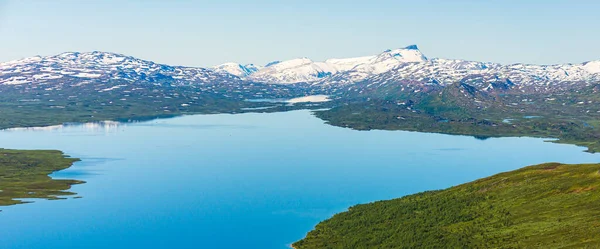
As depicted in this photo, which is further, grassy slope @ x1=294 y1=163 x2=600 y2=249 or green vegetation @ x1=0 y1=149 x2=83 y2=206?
green vegetation @ x1=0 y1=149 x2=83 y2=206

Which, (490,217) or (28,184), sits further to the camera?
(28,184)

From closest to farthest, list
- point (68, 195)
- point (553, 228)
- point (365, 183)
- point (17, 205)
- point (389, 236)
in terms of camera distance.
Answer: point (553, 228), point (389, 236), point (17, 205), point (68, 195), point (365, 183)

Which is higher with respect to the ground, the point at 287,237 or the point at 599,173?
the point at 599,173

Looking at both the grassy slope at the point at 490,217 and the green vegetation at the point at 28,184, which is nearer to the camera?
the grassy slope at the point at 490,217

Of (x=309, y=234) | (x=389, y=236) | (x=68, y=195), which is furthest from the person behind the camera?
(x=68, y=195)

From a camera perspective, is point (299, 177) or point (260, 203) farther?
point (299, 177)

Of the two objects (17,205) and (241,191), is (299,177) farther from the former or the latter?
(17,205)

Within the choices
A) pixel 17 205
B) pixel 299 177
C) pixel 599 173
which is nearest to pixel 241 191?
pixel 299 177

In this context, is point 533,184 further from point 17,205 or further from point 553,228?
point 17,205
